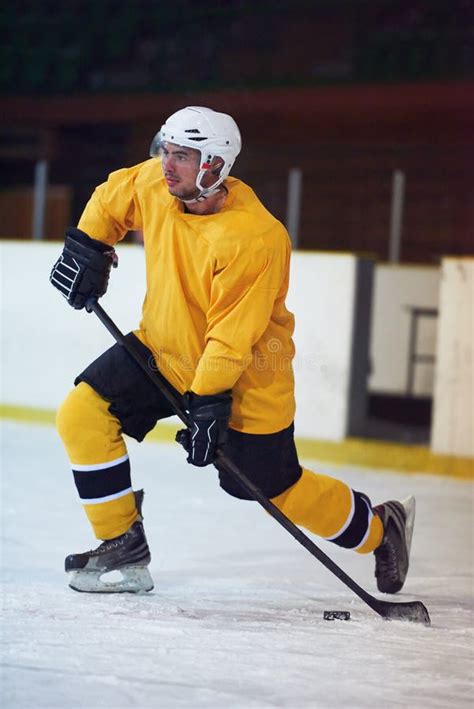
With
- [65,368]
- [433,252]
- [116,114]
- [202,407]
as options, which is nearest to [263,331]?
[202,407]

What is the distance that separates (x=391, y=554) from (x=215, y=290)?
2.94 ft

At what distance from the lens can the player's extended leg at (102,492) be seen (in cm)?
292

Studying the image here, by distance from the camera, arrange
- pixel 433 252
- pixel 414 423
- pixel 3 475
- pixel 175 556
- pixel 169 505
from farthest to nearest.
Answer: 1. pixel 433 252
2. pixel 414 423
3. pixel 3 475
4. pixel 169 505
5. pixel 175 556

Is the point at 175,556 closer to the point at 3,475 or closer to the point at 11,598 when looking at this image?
the point at 11,598

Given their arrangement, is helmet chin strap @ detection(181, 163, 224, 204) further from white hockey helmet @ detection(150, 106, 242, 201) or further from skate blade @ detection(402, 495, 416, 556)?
skate blade @ detection(402, 495, 416, 556)

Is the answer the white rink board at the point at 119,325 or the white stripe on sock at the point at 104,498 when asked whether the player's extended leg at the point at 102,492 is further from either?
the white rink board at the point at 119,325

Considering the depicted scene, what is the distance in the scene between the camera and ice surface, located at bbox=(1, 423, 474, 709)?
2.19 meters

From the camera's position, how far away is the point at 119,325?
618 centimetres

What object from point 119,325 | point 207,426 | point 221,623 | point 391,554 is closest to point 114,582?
point 221,623

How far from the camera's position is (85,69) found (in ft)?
44.1

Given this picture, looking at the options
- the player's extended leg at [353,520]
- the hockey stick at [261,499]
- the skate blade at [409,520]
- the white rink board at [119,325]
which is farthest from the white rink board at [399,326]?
the hockey stick at [261,499]

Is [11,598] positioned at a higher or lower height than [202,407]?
lower

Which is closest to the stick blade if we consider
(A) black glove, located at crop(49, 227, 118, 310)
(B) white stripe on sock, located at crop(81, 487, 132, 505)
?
(B) white stripe on sock, located at crop(81, 487, 132, 505)

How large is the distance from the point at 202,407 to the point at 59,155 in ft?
38.3
